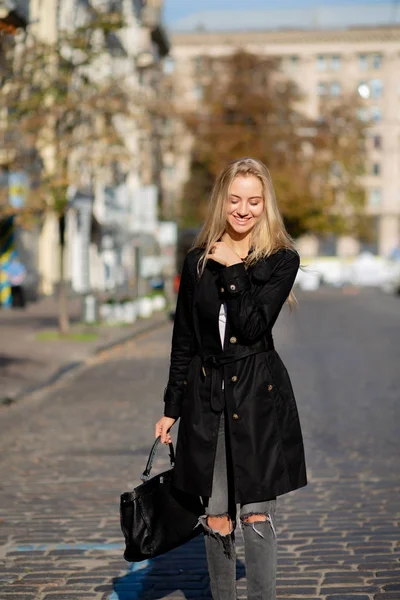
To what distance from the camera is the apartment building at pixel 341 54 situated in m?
117

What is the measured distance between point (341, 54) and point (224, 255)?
117839 mm

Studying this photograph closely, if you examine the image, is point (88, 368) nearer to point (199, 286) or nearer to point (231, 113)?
point (199, 286)

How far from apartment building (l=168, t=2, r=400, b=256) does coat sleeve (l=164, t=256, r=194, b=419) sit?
366 ft

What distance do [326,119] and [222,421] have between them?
56.4 metres

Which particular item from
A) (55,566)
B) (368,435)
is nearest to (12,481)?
(55,566)

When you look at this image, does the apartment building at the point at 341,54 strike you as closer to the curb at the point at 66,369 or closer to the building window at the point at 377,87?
the building window at the point at 377,87

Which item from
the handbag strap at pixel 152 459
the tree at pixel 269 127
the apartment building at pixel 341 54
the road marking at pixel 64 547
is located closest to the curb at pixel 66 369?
the road marking at pixel 64 547

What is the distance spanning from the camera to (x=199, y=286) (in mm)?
4227

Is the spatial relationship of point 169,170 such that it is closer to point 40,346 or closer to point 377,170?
point 40,346

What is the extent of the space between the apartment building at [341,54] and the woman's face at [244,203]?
111 metres

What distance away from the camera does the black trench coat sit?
411cm

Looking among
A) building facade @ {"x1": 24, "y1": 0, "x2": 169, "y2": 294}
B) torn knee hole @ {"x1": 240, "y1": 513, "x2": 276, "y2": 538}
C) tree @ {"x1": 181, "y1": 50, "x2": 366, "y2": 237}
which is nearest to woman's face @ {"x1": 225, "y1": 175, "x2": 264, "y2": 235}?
torn knee hole @ {"x1": 240, "y1": 513, "x2": 276, "y2": 538}

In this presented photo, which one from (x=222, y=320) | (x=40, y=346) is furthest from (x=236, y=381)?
(x=40, y=346)

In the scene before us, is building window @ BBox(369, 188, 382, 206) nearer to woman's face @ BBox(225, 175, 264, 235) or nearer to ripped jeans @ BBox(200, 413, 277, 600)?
woman's face @ BBox(225, 175, 264, 235)
